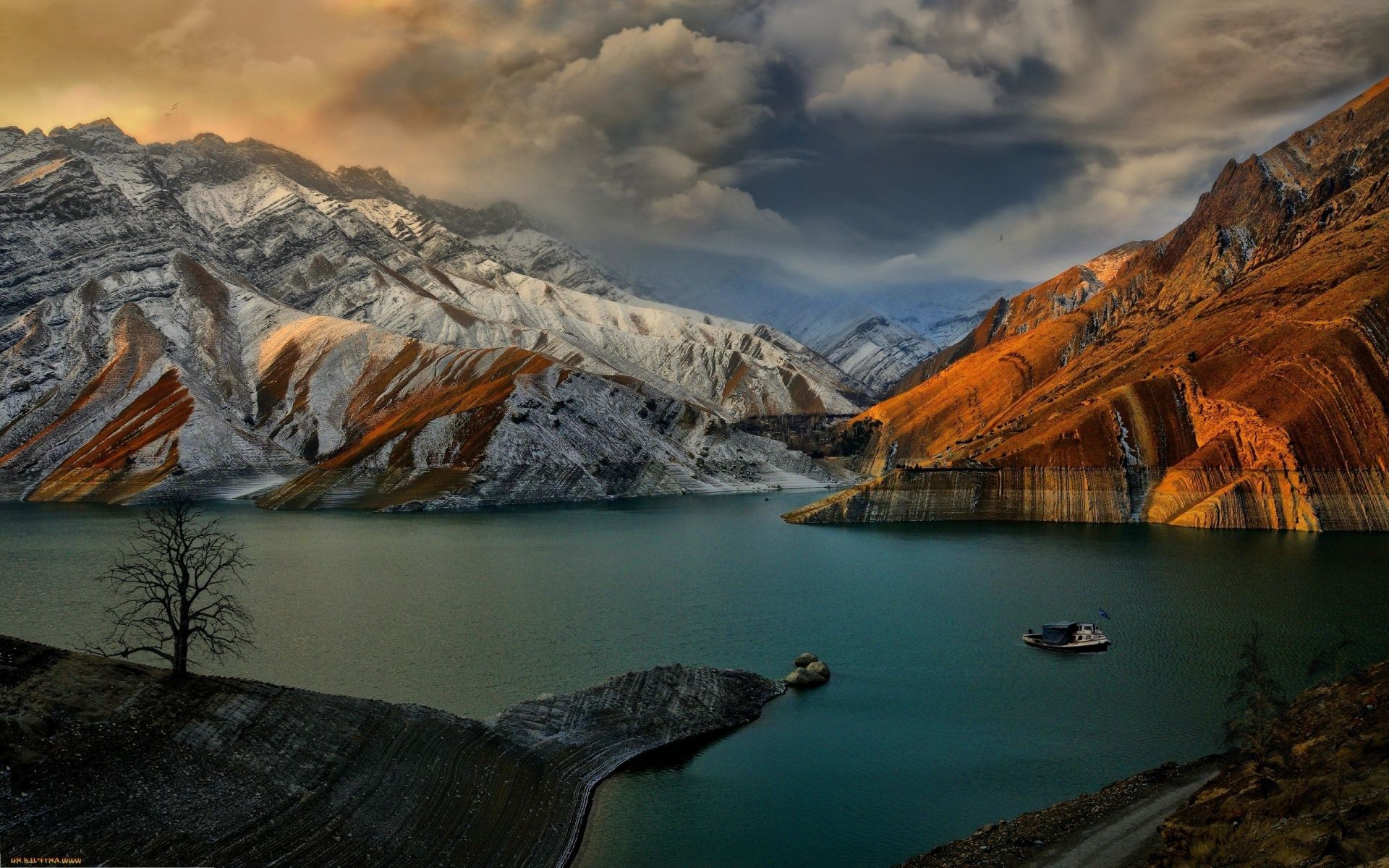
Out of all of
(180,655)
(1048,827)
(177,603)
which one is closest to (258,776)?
(180,655)

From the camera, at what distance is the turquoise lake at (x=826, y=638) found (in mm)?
32844

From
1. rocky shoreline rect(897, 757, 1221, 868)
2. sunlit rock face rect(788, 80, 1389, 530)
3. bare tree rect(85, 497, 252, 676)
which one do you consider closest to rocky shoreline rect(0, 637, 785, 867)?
bare tree rect(85, 497, 252, 676)

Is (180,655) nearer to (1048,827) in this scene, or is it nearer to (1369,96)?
(1048,827)

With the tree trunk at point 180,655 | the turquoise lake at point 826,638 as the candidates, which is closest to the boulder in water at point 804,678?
the turquoise lake at point 826,638

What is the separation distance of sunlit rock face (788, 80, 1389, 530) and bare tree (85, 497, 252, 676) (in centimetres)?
8930

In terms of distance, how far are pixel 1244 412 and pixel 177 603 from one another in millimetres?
123703

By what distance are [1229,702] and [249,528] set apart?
123m

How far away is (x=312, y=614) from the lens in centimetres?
6297

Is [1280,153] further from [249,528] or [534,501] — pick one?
[249,528]

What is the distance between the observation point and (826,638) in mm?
57875

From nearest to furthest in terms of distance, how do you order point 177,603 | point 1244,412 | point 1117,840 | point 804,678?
1. point 1117,840
2. point 177,603
3. point 804,678
4. point 1244,412

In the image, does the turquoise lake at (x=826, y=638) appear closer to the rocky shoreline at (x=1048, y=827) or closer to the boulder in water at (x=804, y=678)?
the boulder in water at (x=804, y=678)

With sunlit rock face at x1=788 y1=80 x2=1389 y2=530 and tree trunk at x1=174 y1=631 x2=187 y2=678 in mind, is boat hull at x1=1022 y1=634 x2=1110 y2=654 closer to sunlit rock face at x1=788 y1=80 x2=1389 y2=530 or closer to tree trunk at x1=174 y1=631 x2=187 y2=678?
tree trunk at x1=174 y1=631 x2=187 y2=678

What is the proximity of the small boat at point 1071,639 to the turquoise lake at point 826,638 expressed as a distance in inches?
43.7
